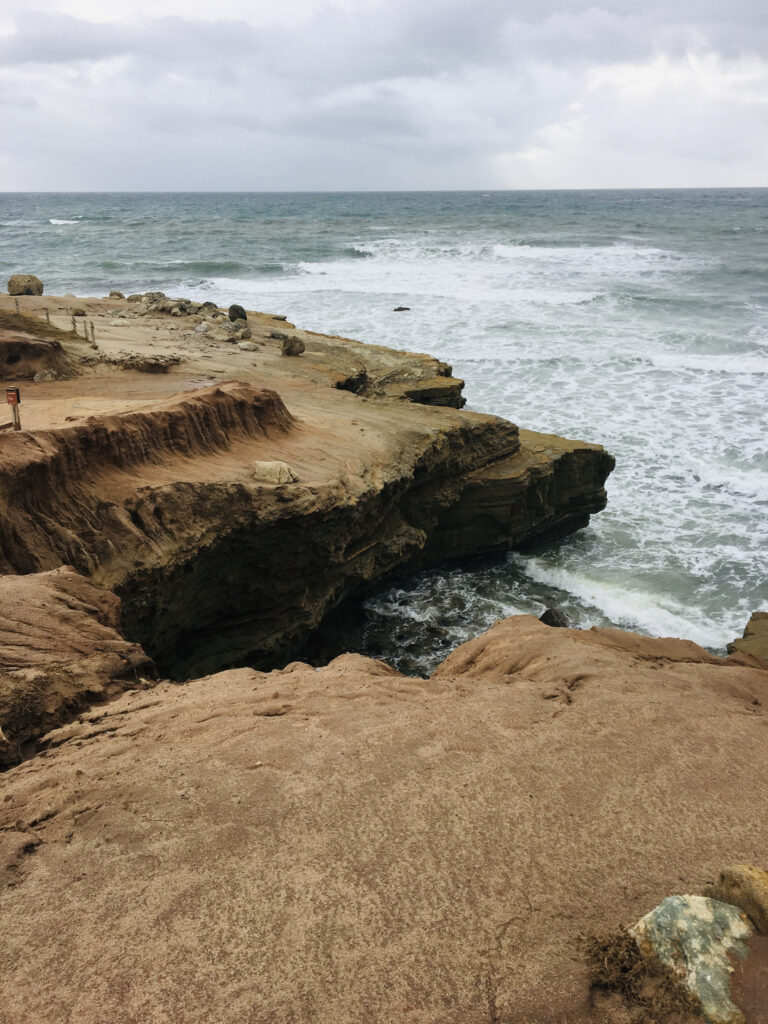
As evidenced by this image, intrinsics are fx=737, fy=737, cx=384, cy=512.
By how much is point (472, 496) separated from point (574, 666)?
4.87 metres

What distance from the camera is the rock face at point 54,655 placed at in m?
3.98

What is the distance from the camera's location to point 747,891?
257cm

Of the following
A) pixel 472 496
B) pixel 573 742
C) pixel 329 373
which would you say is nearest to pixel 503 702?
pixel 573 742

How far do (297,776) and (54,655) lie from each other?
1813 mm

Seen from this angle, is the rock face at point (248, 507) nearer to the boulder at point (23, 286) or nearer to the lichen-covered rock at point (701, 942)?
the lichen-covered rock at point (701, 942)

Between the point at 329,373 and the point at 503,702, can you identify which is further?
the point at 329,373

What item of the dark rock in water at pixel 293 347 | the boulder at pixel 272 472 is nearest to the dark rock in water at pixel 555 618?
the boulder at pixel 272 472

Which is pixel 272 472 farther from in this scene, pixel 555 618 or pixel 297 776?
pixel 297 776

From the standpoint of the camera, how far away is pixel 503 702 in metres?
4.41

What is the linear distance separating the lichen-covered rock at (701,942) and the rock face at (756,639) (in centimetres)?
488

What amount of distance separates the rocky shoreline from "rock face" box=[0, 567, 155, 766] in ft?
0.06

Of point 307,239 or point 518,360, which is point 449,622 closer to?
point 518,360

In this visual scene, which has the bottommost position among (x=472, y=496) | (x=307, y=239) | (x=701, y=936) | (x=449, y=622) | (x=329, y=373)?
(x=449, y=622)

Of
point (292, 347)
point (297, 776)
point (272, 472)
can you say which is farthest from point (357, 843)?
point (292, 347)
